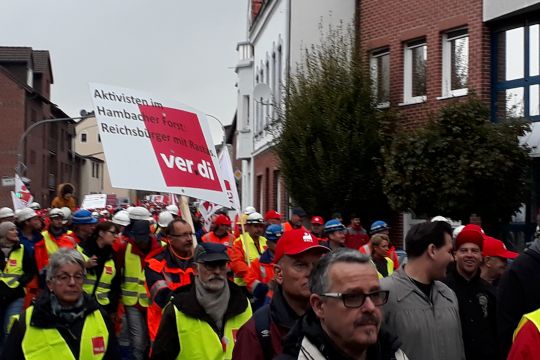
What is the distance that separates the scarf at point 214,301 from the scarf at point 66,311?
28.2 inches

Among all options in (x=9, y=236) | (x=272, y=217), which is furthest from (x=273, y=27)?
(x=9, y=236)

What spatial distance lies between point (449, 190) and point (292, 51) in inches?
471

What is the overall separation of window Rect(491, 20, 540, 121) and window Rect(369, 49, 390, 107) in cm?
324

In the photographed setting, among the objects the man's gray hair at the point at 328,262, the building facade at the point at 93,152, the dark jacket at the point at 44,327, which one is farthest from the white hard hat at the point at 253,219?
the building facade at the point at 93,152

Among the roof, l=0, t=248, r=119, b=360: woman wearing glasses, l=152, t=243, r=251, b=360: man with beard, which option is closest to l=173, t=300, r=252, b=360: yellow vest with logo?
l=152, t=243, r=251, b=360: man with beard

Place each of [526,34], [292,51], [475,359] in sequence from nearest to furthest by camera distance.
Answer: [475,359] → [526,34] → [292,51]

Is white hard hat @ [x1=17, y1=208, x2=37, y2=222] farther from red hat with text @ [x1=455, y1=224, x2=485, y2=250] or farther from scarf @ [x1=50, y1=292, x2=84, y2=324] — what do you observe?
red hat with text @ [x1=455, y1=224, x2=485, y2=250]

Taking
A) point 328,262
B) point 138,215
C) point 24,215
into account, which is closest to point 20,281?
point 138,215

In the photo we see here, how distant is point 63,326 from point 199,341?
820mm

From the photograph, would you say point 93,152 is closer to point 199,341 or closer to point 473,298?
point 473,298

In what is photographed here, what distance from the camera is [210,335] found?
544 centimetres

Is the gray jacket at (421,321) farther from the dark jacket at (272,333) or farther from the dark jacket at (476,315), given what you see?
the dark jacket at (272,333)

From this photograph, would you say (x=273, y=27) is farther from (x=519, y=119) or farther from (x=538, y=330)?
(x=538, y=330)

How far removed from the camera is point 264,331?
432cm
